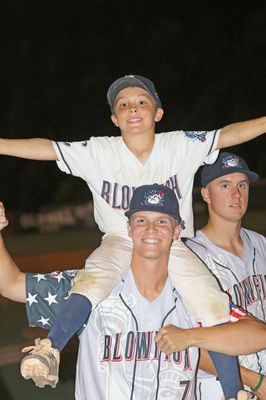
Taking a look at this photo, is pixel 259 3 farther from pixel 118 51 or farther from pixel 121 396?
pixel 121 396

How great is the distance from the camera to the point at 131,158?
2584 mm

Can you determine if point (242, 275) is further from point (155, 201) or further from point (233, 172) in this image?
point (155, 201)

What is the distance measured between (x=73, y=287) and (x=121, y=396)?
435 millimetres

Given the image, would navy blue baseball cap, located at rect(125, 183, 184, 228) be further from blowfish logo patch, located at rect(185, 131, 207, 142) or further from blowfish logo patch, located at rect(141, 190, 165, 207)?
blowfish logo patch, located at rect(185, 131, 207, 142)

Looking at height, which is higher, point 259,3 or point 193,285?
point 259,3

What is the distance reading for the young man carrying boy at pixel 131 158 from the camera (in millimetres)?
2432

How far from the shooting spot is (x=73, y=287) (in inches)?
90.4

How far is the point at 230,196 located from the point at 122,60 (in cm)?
1238

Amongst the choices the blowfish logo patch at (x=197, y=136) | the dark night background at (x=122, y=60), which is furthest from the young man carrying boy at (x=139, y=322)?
the dark night background at (x=122, y=60)

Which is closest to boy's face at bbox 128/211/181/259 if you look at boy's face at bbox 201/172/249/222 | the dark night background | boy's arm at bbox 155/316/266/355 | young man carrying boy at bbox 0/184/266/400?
young man carrying boy at bbox 0/184/266/400

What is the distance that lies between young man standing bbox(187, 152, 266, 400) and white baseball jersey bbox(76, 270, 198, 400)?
0.33 m

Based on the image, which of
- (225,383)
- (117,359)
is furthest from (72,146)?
(225,383)

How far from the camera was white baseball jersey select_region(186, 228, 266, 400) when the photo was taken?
9.13 feet

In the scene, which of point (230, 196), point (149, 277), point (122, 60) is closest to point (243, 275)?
point (230, 196)
